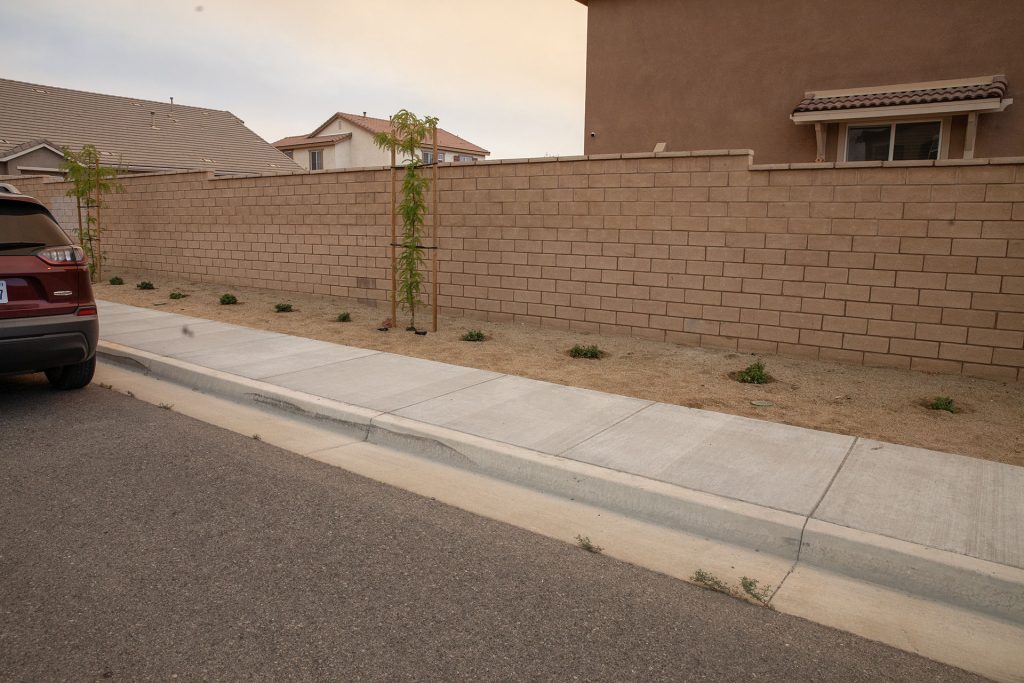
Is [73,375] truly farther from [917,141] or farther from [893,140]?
[917,141]

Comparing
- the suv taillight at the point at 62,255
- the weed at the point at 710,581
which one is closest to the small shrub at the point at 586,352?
the weed at the point at 710,581

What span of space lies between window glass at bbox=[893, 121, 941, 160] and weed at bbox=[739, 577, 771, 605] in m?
12.4

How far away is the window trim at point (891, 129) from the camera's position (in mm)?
13234

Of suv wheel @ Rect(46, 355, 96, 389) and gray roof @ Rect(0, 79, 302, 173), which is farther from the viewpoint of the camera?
gray roof @ Rect(0, 79, 302, 173)

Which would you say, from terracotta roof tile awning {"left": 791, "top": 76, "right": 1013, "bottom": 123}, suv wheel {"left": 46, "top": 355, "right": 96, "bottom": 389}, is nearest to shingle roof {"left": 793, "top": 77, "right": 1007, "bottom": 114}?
terracotta roof tile awning {"left": 791, "top": 76, "right": 1013, "bottom": 123}

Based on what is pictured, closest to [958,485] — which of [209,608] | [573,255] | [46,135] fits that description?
[209,608]

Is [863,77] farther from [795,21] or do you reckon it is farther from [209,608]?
[209,608]

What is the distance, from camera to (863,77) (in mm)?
14188

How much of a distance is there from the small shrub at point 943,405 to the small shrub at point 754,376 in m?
1.53

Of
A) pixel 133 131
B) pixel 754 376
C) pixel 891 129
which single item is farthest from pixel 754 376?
pixel 133 131

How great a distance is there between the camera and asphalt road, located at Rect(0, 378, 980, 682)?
3.10 m

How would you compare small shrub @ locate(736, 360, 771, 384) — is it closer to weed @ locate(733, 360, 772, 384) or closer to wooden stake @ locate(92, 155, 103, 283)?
weed @ locate(733, 360, 772, 384)

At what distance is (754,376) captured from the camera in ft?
25.7

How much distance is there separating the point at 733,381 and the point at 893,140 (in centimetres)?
861
